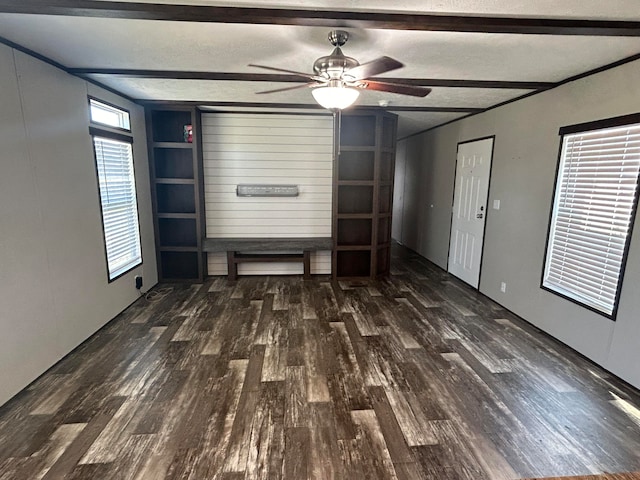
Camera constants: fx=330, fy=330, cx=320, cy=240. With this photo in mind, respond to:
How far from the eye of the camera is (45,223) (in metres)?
2.65

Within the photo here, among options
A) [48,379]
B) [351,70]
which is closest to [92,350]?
[48,379]

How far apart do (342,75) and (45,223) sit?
259 centimetres

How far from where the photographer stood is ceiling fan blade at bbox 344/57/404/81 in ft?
6.59

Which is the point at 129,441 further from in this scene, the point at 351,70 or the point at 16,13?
the point at 351,70

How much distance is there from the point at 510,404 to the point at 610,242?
1.60 m

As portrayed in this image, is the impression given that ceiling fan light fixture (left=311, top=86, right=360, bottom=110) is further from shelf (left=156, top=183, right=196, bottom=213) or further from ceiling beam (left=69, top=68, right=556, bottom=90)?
shelf (left=156, top=183, right=196, bottom=213)

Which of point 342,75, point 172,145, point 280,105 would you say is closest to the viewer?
point 342,75

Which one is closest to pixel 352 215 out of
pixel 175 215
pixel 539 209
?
pixel 539 209

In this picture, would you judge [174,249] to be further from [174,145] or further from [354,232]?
[354,232]

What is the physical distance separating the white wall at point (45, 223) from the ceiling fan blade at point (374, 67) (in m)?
2.39

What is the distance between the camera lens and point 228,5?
5.95 ft

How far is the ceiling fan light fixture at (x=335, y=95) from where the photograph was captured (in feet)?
7.30

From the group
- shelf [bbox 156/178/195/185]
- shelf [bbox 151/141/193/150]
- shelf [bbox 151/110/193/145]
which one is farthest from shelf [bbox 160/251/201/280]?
shelf [bbox 151/110/193/145]

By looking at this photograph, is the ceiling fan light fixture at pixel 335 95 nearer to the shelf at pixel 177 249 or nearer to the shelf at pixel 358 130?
the shelf at pixel 358 130
